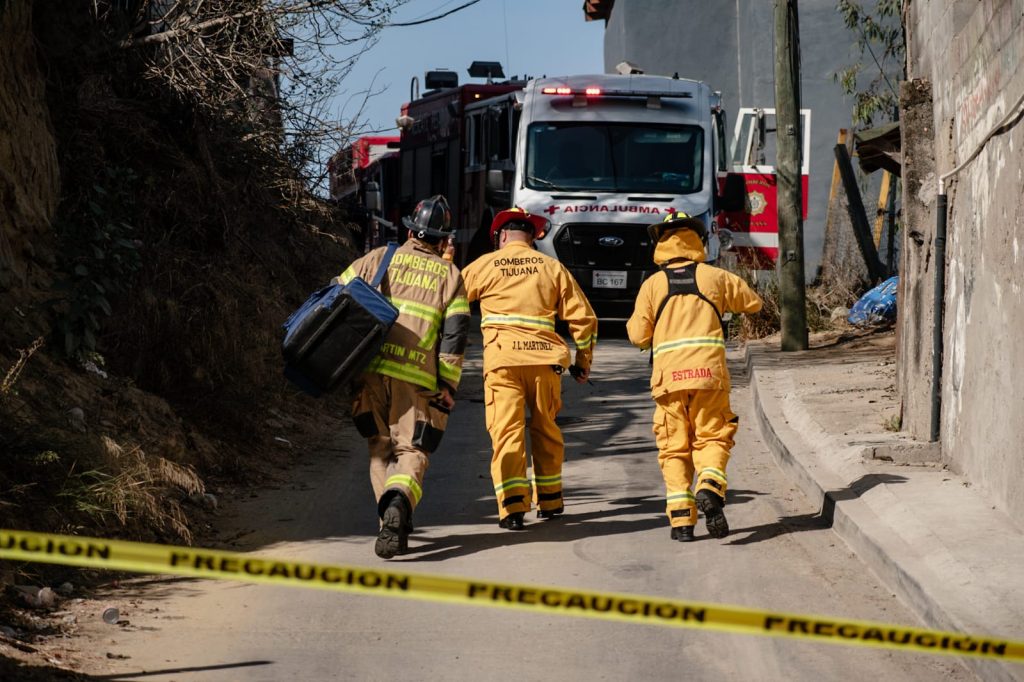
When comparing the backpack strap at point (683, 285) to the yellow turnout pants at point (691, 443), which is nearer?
the yellow turnout pants at point (691, 443)

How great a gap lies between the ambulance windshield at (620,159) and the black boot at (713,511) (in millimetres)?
9442

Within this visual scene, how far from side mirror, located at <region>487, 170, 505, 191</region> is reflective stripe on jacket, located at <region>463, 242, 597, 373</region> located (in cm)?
799

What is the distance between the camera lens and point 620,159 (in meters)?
16.7

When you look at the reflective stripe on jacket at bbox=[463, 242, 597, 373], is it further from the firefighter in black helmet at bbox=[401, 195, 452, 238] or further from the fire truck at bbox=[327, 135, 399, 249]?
the fire truck at bbox=[327, 135, 399, 249]

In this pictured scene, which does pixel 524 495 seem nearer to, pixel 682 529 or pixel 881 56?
pixel 682 529

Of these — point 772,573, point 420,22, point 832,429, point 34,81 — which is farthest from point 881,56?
point 772,573

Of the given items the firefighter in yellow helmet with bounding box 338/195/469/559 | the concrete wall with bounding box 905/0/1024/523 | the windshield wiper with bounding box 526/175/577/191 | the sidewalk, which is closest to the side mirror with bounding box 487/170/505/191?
the windshield wiper with bounding box 526/175/577/191

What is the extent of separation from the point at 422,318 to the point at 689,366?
4.93ft

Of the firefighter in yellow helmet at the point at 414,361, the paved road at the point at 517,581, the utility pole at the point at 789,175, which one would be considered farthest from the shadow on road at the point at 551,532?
the utility pole at the point at 789,175

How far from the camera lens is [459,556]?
7.32 meters

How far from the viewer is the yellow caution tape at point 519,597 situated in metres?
3.50

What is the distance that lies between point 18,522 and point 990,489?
203 inches

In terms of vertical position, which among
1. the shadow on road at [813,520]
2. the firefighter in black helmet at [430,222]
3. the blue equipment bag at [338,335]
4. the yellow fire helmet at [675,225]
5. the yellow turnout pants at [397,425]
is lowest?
the shadow on road at [813,520]

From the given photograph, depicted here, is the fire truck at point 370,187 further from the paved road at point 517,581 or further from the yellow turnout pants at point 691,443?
the yellow turnout pants at point 691,443
